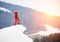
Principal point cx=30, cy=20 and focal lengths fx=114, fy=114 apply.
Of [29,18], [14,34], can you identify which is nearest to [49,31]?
[29,18]

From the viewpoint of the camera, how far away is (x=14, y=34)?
4.51 ft

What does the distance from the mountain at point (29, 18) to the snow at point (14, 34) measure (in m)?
0.05

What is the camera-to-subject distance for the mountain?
4.54ft

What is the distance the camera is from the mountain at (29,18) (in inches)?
54.5

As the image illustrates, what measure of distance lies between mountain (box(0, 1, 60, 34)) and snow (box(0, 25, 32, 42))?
5 centimetres

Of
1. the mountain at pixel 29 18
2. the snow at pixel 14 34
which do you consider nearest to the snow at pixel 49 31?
the mountain at pixel 29 18

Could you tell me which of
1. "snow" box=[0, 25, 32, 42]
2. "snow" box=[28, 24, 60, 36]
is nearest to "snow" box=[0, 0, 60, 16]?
"snow" box=[28, 24, 60, 36]

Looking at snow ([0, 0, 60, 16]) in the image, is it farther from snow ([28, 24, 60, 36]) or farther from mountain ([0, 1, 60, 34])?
snow ([28, 24, 60, 36])

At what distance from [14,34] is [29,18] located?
0.28 m

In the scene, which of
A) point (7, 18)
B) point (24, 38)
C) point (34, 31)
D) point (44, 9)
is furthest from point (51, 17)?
point (7, 18)

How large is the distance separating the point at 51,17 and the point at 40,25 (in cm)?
19

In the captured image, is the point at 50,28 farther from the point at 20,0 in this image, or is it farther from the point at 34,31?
the point at 20,0

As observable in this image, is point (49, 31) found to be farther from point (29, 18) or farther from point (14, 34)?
point (14, 34)

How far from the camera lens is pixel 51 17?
1.54 m
